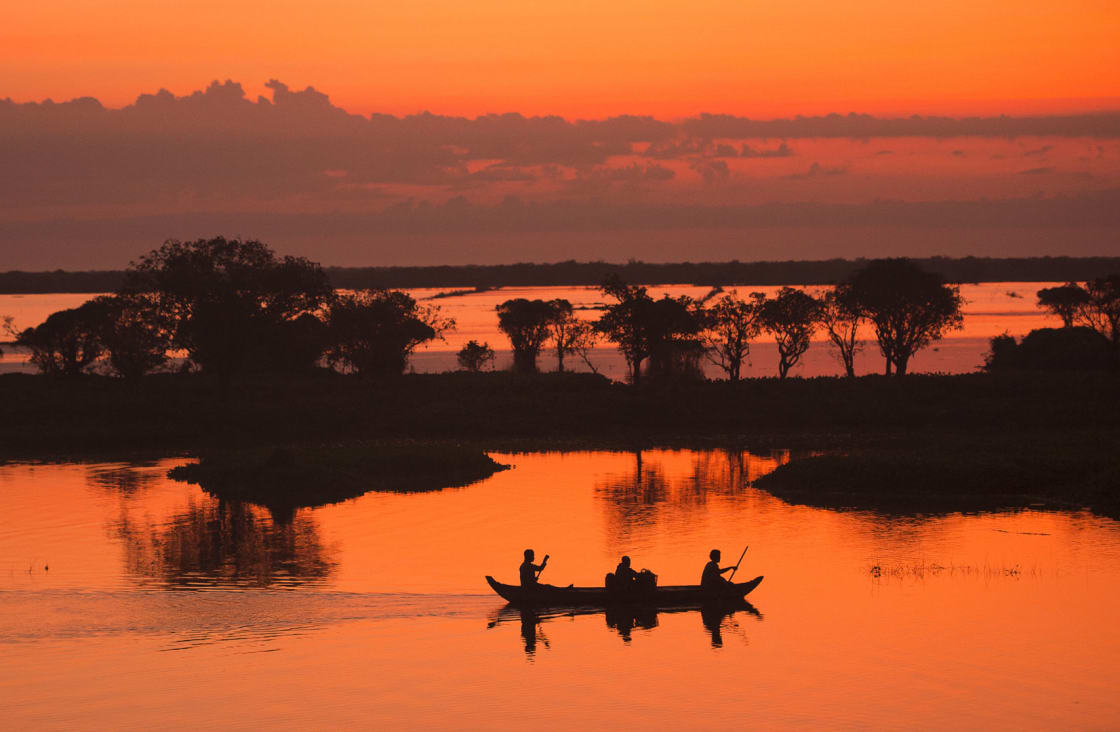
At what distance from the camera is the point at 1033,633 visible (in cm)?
3384

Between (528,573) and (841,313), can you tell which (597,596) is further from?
(841,313)

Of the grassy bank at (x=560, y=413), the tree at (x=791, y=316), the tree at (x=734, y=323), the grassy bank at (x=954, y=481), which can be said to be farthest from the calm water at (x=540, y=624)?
the tree at (x=791, y=316)

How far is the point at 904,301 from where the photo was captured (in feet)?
346

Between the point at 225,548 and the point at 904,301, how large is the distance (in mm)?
72965

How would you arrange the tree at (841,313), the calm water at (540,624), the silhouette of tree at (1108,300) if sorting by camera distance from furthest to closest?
the silhouette of tree at (1108,300) → the tree at (841,313) → the calm water at (540,624)

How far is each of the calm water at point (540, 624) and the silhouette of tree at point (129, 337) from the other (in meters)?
38.1

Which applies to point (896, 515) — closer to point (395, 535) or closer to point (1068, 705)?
point (395, 535)

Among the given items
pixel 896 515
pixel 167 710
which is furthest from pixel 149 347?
pixel 167 710

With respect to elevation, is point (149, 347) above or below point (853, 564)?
above

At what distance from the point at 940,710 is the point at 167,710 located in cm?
1768

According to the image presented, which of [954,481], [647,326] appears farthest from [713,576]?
[647,326]

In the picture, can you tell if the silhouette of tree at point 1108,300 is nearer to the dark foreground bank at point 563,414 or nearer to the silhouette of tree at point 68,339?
the dark foreground bank at point 563,414

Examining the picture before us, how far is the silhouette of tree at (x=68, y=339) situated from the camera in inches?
4311

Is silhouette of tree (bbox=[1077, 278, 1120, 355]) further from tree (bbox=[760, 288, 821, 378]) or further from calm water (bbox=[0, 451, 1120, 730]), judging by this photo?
calm water (bbox=[0, 451, 1120, 730])
